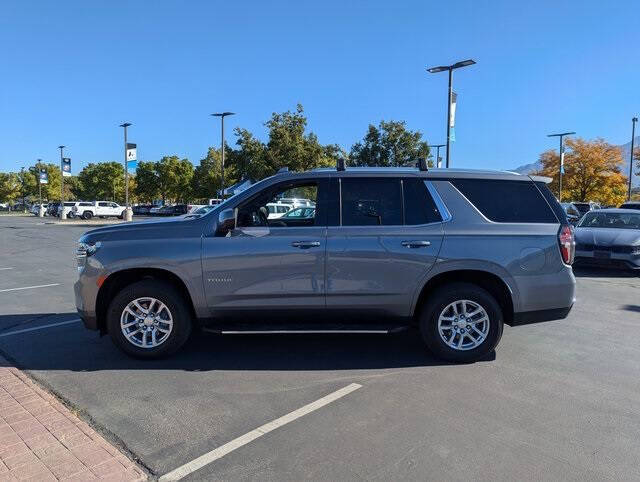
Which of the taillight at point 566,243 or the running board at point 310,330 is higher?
the taillight at point 566,243

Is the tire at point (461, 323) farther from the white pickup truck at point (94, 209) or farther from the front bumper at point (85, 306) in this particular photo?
the white pickup truck at point (94, 209)

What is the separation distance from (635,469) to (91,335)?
549 cm

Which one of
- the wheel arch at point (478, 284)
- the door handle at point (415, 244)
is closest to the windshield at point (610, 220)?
the wheel arch at point (478, 284)

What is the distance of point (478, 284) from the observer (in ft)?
16.8

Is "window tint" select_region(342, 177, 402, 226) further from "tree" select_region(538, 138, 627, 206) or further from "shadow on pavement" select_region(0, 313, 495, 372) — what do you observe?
"tree" select_region(538, 138, 627, 206)

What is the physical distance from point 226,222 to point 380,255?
1.53m

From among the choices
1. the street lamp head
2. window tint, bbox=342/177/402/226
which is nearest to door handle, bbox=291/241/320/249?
window tint, bbox=342/177/402/226

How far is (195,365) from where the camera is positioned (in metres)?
4.92

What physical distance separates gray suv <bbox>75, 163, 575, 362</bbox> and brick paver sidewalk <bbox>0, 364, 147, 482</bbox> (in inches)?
46.0

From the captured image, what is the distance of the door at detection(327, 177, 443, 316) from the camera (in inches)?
190

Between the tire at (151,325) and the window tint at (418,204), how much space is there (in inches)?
94.6

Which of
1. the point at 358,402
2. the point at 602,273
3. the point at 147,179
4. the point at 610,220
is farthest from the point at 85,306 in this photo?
the point at 147,179

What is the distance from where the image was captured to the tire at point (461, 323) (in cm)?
490

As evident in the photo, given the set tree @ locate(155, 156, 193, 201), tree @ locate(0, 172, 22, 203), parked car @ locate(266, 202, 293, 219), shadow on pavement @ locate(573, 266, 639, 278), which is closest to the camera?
parked car @ locate(266, 202, 293, 219)
